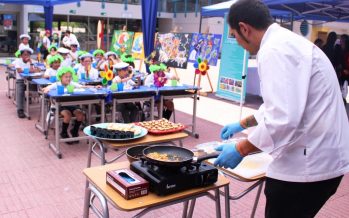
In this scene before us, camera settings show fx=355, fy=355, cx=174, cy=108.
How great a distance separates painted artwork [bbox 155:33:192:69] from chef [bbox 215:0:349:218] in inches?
357

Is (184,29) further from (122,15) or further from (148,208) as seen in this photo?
(148,208)

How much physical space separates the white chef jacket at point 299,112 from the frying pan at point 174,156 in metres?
0.36

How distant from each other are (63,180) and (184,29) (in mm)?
23884

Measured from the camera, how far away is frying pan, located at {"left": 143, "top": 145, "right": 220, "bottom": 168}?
1.80 meters

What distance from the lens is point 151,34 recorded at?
22.5ft

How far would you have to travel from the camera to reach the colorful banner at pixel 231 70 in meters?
9.17

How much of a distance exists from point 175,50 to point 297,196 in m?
10.0

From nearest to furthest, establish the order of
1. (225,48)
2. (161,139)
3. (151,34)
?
(161,139) → (151,34) → (225,48)

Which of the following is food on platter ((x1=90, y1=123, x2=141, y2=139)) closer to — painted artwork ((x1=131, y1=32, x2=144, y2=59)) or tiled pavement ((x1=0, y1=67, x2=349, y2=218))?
tiled pavement ((x1=0, y1=67, x2=349, y2=218))

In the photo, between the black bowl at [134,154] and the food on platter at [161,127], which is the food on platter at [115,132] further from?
the black bowl at [134,154]

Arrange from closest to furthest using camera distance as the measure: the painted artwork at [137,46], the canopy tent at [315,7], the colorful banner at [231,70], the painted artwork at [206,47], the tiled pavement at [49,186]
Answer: the tiled pavement at [49,186] → the canopy tent at [315,7] → the colorful banner at [231,70] → the painted artwork at [206,47] → the painted artwork at [137,46]

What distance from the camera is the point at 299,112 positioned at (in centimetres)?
148

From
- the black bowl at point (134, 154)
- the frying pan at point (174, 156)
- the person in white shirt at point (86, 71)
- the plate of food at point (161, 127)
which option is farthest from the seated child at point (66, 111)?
the frying pan at point (174, 156)

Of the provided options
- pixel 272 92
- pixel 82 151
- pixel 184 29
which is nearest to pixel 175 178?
pixel 272 92
